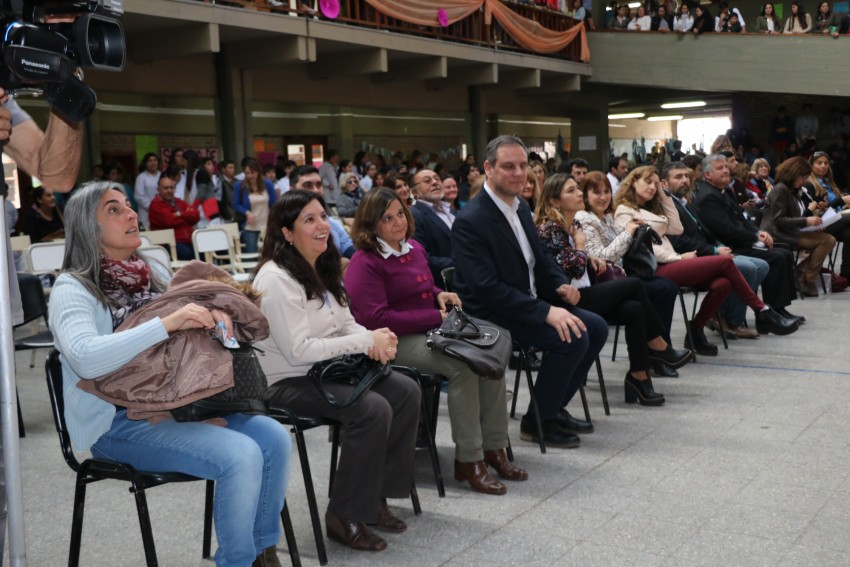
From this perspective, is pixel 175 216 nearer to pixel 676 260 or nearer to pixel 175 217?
pixel 175 217

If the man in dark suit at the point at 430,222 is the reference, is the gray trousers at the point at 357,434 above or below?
below

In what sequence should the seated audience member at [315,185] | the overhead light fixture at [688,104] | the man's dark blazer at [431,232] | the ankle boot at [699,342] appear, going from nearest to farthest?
the seated audience member at [315,185] < the man's dark blazer at [431,232] < the ankle boot at [699,342] < the overhead light fixture at [688,104]

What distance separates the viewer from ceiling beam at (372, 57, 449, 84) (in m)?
14.9

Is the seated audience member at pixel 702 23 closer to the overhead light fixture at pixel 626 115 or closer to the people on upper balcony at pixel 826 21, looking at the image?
the people on upper balcony at pixel 826 21

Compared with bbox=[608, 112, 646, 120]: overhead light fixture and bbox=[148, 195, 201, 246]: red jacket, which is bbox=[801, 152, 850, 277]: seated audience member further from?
bbox=[608, 112, 646, 120]: overhead light fixture

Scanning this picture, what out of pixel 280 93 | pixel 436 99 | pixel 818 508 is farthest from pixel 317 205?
pixel 436 99

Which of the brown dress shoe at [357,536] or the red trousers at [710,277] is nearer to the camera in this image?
the brown dress shoe at [357,536]

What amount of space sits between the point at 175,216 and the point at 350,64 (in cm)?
589

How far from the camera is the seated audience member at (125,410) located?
2.56 metres

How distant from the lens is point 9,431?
2.11 metres

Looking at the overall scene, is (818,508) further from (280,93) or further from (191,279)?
(280,93)

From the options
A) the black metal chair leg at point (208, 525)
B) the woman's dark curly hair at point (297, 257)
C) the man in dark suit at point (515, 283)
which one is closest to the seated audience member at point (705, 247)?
the man in dark suit at point (515, 283)

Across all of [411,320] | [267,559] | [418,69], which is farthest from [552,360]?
[418,69]

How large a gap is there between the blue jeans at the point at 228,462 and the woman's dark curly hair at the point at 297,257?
0.70 metres
